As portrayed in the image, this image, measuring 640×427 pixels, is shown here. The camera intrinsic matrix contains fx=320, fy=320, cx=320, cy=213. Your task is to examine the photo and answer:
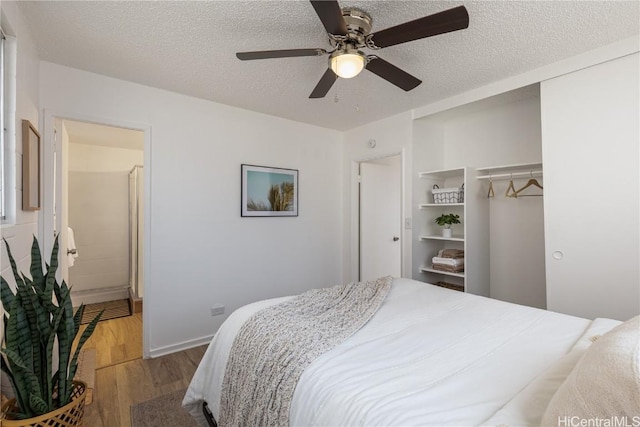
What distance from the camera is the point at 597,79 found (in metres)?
2.14

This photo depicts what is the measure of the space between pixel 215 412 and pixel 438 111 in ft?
9.74

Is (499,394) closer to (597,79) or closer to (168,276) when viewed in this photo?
(597,79)

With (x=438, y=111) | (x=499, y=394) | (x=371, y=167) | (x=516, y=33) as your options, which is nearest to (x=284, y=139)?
(x=371, y=167)

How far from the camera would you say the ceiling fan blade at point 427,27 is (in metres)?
1.38

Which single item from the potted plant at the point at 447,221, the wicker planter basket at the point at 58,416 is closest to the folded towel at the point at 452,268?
the potted plant at the point at 447,221

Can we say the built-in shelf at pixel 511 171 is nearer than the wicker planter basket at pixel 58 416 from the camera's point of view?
No

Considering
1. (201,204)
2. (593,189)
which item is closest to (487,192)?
(593,189)

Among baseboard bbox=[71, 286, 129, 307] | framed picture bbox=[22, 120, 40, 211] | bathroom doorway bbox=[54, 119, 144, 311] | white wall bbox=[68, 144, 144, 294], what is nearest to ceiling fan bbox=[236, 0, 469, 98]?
framed picture bbox=[22, 120, 40, 211]

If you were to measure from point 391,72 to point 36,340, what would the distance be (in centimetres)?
→ 212

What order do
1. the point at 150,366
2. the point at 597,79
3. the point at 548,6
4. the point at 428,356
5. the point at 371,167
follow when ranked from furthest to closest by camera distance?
the point at 371,167, the point at 150,366, the point at 597,79, the point at 548,6, the point at 428,356

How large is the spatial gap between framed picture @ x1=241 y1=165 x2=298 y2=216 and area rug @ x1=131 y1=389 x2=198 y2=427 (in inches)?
66.5

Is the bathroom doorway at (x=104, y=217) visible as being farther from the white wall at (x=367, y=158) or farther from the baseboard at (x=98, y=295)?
the white wall at (x=367, y=158)

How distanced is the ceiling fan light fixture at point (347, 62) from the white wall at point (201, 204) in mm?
1733

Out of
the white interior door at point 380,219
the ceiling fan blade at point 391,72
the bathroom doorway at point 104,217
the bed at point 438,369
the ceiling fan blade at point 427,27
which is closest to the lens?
the bed at point 438,369
